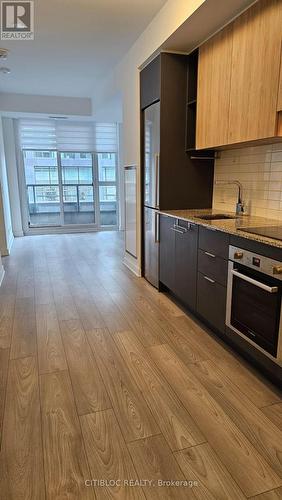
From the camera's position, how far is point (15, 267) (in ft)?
14.7

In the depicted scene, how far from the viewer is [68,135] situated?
22.6ft

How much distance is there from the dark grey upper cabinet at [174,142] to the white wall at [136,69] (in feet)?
0.56

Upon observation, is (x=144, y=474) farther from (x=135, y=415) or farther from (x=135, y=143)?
(x=135, y=143)

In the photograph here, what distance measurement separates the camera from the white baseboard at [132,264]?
161 inches

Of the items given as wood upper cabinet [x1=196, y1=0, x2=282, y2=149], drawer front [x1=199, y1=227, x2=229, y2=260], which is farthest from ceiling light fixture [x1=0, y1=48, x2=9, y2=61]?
drawer front [x1=199, y1=227, x2=229, y2=260]

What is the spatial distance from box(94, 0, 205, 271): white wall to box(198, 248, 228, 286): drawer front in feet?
5.05

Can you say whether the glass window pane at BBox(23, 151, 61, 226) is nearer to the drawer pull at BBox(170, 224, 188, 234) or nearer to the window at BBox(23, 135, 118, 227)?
the window at BBox(23, 135, 118, 227)

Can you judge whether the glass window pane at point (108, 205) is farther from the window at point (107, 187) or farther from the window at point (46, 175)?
the window at point (46, 175)

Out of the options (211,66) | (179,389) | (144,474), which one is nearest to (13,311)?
(179,389)

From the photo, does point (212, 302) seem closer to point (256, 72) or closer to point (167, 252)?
point (167, 252)

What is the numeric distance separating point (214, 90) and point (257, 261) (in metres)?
1.66

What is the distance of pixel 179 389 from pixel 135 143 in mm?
2903

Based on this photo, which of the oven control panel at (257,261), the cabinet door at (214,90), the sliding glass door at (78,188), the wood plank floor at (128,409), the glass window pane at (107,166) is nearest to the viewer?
the wood plank floor at (128,409)

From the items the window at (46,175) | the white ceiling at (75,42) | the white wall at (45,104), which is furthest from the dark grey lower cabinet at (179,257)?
the window at (46,175)
